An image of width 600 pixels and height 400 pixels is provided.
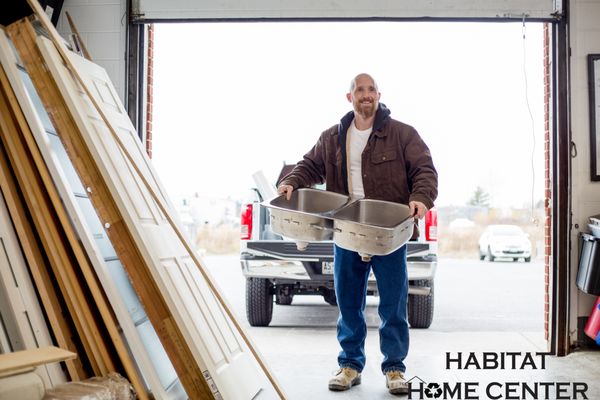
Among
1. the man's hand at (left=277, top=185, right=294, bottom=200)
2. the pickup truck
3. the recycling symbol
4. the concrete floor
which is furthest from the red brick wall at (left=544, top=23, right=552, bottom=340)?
the man's hand at (left=277, top=185, right=294, bottom=200)

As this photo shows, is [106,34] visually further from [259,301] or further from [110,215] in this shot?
[259,301]

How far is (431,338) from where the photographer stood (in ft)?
17.6

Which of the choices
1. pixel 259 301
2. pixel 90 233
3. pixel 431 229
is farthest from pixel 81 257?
pixel 431 229

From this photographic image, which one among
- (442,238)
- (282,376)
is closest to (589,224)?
(282,376)

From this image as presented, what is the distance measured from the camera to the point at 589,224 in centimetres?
441

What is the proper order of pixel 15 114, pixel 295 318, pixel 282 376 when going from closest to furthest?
pixel 15 114
pixel 282 376
pixel 295 318

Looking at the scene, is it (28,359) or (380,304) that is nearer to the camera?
(28,359)

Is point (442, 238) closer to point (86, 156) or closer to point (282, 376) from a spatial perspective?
point (282, 376)

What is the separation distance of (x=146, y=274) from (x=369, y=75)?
1.57 m

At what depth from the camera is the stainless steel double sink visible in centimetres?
306

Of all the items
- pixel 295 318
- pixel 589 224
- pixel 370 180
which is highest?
pixel 370 180

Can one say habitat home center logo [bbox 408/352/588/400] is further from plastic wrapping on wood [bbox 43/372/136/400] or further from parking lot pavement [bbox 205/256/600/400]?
plastic wrapping on wood [bbox 43/372/136/400]

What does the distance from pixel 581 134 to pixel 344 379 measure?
2.38 metres

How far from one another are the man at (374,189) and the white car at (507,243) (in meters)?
12.4
